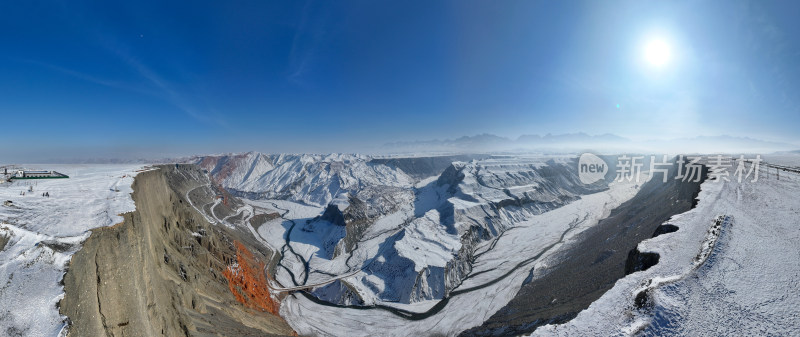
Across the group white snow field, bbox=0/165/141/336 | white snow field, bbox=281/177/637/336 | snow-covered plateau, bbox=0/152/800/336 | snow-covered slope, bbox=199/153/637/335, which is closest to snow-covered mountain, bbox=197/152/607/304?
snow-covered slope, bbox=199/153/637/335

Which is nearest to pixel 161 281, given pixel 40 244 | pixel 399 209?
pixel 40 244

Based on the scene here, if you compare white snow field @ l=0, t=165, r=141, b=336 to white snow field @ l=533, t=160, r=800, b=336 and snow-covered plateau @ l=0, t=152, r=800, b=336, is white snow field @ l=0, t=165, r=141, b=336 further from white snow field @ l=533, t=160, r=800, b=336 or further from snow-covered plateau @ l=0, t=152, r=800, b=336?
white snow field @ l=533, t=160, r=800, b=336

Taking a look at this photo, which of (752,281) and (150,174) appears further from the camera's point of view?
(150,174)

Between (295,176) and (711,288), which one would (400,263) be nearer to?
(711,288)

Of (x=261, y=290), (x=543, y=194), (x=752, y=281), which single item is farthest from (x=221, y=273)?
(x=543, y=194)

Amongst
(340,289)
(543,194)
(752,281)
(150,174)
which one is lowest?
(340,289)

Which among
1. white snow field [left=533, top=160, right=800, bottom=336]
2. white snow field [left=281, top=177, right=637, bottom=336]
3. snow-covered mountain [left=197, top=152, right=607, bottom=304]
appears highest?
white snow field [left=533, top=160, right=800, bottom=336]

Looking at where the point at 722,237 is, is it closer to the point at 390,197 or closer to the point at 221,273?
the point at 221,273
